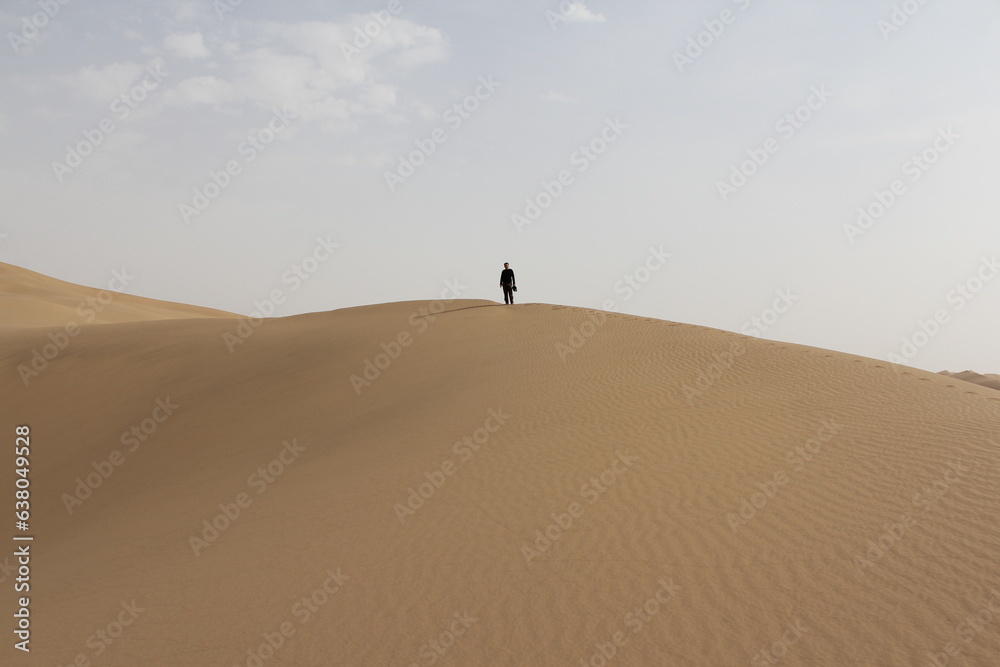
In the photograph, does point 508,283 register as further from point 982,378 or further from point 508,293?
point 982,378

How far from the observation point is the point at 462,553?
6027 mm

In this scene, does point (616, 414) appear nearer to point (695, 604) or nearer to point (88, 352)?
point (695, 604)

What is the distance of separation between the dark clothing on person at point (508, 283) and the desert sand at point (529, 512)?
541 cm

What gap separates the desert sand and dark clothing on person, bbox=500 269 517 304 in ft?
17.8

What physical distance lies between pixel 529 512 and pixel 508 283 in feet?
42.0

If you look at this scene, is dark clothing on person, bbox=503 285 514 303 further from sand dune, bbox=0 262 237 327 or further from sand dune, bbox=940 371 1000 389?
sand dune, bbox=940 371 1000 389

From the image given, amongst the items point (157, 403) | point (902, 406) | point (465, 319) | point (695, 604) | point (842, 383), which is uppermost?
point (465, 319)

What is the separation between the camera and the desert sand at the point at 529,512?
476cm

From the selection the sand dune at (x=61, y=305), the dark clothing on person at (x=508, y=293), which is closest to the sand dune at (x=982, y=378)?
the dark clothing on person at (x=508, y=293)

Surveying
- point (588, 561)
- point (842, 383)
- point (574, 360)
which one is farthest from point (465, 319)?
point (588, 561)

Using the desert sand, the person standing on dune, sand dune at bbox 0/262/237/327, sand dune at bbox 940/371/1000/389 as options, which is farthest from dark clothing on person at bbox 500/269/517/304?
sand dune at bbox 940/371/1000/389

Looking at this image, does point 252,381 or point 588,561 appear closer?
point 588,561

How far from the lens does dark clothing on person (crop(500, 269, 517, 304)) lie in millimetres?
18953

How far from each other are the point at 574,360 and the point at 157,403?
8572 millimetres
